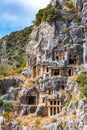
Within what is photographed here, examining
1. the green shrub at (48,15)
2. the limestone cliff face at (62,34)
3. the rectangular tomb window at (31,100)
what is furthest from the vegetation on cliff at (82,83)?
the green shrub at (48,15)

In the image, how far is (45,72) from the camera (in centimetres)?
10069

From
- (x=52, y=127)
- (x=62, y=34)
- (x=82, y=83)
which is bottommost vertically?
(x=52, y=127)

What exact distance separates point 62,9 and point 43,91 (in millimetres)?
23746

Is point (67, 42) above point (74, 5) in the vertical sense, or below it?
below

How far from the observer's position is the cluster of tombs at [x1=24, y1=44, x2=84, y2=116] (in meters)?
94.6

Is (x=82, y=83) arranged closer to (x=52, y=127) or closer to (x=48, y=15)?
(x=52, y=127)

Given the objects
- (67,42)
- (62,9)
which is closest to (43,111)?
(67,42)

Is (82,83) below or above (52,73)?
below

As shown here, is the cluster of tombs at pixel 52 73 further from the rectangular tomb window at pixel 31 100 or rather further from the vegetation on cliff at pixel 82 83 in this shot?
the vegetation on cliff at pixel 82 83

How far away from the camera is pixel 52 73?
99.7 m

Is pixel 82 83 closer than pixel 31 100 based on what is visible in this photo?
Yes

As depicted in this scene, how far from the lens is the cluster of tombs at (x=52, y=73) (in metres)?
94.6

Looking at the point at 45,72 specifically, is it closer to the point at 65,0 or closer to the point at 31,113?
the point at 31,113

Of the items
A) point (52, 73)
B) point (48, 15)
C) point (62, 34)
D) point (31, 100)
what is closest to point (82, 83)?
point (52, 73)
